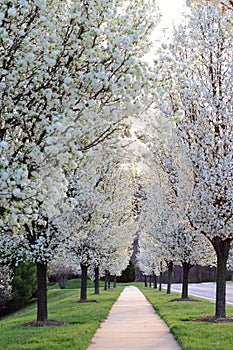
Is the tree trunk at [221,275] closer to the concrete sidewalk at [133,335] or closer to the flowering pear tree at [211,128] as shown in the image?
the flowering pear tree at [211,128]

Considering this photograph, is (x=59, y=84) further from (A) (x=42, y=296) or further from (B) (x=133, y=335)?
(A) (x=42, y=296)

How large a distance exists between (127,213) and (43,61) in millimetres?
24770

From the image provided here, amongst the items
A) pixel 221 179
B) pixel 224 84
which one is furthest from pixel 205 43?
pixel 221 179

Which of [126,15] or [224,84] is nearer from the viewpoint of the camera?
[126,15]

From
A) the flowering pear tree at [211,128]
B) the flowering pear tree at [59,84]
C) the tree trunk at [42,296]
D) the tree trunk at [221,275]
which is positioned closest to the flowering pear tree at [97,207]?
the flowering pear tree at [59,84]

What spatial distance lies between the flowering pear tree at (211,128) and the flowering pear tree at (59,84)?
22.9 feet

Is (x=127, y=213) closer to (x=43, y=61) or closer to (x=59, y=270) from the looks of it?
(x=43, y=61)

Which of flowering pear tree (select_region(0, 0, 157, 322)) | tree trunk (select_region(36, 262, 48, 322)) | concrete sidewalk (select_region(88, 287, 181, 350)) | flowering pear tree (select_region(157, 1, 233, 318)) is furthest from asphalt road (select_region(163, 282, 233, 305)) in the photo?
flowering pear tree (select_region(0, 0, 157, 322))

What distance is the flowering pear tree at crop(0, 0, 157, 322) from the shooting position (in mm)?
6734

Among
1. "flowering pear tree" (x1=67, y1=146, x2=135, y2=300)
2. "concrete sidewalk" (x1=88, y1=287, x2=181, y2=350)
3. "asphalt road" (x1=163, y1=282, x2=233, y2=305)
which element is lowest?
"asphalt road" (x1=163, y1=282, x2=233, y2=305)

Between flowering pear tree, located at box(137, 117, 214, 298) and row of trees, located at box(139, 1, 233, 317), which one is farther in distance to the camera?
flowering pear tree, located at box(137, 117, 214, 298)

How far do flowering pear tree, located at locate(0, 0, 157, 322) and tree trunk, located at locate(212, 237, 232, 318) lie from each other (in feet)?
29.2

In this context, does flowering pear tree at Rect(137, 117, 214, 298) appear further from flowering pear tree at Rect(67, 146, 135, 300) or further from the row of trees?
flowering pear tree at Rect(67, 146, 135, 300)

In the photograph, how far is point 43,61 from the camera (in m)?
7.37
